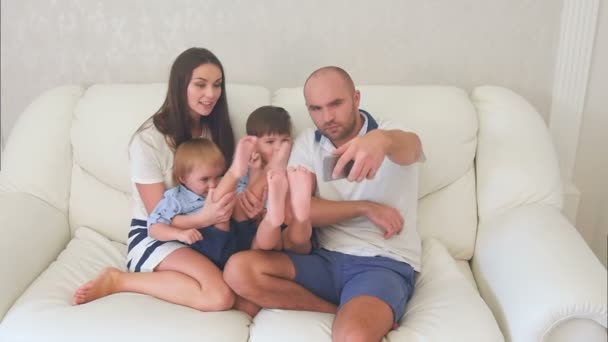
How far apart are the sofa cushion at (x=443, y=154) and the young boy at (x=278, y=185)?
16 cm

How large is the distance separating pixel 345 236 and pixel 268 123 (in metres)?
0.42

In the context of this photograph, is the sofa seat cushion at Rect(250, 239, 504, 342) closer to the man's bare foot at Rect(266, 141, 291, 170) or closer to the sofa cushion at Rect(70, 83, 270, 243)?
the man's bare foot at Rect(266, 141, 291, 170)

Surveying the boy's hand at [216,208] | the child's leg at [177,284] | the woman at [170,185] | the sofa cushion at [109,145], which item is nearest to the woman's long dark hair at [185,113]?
the woman at [170,185]

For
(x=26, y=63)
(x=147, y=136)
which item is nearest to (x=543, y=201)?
(x=147, y=136)

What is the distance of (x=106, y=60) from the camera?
228 cm

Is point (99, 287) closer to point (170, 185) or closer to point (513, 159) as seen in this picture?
point (170, 185)

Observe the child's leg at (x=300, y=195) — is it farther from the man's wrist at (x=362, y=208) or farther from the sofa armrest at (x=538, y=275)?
the sofa armrest at (x=538, y=275)

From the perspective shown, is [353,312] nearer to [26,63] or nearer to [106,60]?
[106,60]

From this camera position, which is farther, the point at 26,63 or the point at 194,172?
the point at 26,63

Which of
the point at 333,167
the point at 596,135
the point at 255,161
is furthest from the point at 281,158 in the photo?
the point at 596,135

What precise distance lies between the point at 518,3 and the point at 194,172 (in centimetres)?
128

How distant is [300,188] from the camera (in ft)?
5.02

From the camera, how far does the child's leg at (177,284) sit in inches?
64.4

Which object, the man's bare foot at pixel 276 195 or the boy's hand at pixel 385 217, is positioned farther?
the boy's hand at pixel 385 217
